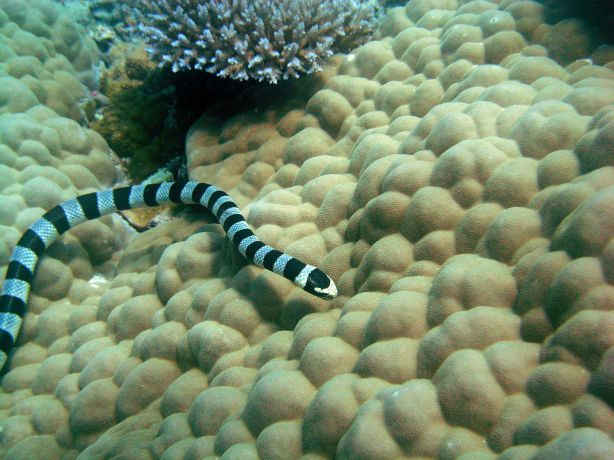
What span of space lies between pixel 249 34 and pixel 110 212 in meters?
2.02

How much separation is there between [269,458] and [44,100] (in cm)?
435

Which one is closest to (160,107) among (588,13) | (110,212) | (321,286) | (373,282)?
(110,212)

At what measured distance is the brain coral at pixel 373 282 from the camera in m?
1.48

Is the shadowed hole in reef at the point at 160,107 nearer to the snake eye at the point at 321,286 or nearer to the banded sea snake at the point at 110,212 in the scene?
the banded sea snake at the point at 110,212

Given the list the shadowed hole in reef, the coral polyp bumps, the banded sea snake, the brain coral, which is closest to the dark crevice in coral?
the brain coral

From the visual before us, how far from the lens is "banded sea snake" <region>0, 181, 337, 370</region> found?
8.43 feet

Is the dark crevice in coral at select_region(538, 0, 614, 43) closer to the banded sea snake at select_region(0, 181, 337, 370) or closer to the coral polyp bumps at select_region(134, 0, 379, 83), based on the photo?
the coral polyp bumps at select_region(134, 0, 379, 83)

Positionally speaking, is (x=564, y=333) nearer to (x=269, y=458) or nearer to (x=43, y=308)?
(x=269, y=458)

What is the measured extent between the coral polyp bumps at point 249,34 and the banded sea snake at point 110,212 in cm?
108

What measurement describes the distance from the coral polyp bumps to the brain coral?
33cm

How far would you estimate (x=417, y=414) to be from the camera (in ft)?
4.95

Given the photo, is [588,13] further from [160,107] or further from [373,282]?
[160,107]

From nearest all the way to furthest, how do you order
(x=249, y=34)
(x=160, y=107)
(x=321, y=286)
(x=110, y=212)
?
(x=321, y=286), (x=249, y=34), (x=110, y=212), (x=160, y=107)

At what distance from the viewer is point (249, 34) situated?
3625mm
